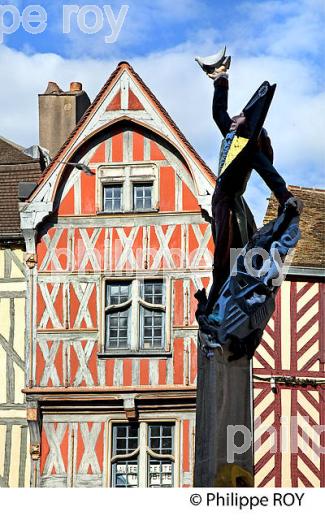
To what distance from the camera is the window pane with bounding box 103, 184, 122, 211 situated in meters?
17.9

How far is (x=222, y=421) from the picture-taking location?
10836 mm

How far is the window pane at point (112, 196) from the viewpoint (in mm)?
17906

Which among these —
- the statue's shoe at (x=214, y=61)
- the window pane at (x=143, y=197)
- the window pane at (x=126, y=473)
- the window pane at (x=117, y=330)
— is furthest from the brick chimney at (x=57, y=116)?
the statue's shoe at (x=214, y=61)

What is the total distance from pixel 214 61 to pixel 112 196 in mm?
6531

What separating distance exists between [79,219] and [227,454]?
749 centimetres

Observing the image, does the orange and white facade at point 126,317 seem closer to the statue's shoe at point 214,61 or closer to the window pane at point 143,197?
the window pane at point 143,197

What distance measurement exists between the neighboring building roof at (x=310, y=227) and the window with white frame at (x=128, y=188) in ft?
6.74

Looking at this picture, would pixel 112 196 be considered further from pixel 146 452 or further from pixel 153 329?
pixel 146 452

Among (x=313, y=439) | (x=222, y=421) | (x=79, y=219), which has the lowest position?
(x=313, y=439)
